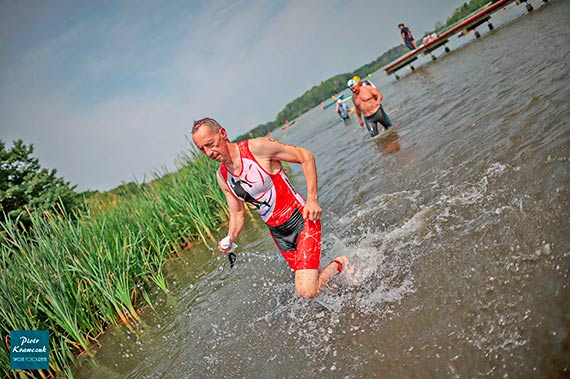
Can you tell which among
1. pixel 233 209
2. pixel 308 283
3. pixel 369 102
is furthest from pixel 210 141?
pixel 369 102

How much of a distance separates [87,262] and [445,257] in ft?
15.8

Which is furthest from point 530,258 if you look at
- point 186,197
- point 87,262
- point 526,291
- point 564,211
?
point 186,197

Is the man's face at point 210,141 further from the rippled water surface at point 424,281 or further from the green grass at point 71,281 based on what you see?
the green grass at point 71,281

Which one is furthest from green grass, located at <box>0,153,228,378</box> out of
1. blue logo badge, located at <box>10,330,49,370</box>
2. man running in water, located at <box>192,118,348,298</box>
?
man running in water, located at <box>192,118,348,298</box>

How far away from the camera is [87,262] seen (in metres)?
5.44

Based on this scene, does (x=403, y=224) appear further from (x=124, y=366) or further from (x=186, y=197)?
(x=186, y=197)

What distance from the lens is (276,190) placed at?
358cm

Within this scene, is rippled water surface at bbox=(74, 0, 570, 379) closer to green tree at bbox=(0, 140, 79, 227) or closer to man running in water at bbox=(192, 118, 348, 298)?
man running in water at bbox=(192, 118, 348, 298)

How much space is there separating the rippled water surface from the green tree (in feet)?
25.8

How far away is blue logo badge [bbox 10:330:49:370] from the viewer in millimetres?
4676

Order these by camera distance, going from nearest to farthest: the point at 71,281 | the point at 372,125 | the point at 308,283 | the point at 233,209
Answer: the point at 308,283
the point at 233,209
the point at 71,281
the point at 372,125

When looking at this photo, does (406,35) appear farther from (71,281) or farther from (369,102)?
(71,281)

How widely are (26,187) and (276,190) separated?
12.8 m

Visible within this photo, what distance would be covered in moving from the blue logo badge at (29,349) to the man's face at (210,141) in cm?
372
